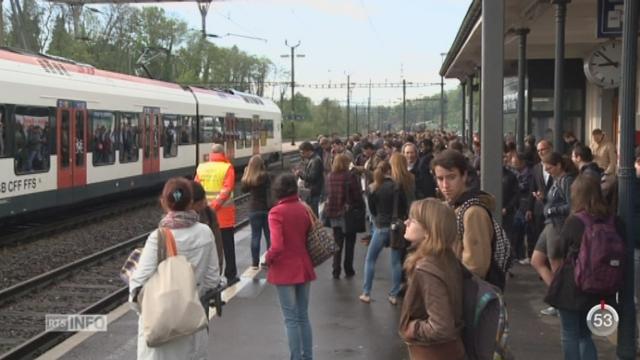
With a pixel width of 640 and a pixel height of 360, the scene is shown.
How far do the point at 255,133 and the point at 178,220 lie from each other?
30.0 meters

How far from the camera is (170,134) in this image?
23.4m

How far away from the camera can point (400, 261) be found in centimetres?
877

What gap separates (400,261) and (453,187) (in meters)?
4.22

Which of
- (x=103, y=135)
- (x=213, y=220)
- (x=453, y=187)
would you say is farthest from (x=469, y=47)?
(x=453, y=187)

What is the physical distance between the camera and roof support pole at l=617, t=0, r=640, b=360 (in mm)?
5582

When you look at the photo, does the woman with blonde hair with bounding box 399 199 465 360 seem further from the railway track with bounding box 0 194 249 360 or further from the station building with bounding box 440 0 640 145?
the station building with bounding box 440 0 640 145

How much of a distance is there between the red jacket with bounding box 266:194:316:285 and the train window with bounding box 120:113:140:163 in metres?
14.0

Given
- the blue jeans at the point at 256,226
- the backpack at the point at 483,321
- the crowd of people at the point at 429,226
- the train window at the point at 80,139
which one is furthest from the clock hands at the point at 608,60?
the train window at the point at 80,139

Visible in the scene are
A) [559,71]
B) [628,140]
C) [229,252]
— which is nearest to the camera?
[628,140]

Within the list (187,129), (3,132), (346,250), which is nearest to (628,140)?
(346,250)

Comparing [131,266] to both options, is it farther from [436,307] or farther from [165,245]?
[436,307]

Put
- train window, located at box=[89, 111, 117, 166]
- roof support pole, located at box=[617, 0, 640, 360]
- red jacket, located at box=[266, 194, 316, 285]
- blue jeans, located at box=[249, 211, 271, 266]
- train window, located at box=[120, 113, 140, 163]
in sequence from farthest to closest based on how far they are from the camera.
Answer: train window, located at box=[120, 113, 140, 163], train window, located at box=[89, 111, 117, 166], blue jeans, located at box=[249, 211, 271, 266], red jacket, located at box=[266, 194, 316, 285], roof support pole, located at box=[617, 0, 640, 360]

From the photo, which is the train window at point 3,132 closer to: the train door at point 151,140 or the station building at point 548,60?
the train door at point 151,140

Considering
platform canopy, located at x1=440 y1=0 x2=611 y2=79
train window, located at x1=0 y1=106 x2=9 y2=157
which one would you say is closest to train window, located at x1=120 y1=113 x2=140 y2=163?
train window, located at x1=0 y1=106 x2=9 y2=157
